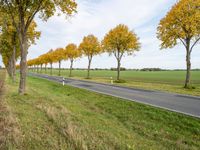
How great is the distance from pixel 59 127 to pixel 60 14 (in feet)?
30.5

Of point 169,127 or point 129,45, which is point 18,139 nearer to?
point 169,127

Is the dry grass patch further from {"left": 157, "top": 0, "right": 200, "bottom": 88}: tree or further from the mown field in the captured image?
{"left": 157, "top": 0, "right": 200, "bottom": 88}: tree

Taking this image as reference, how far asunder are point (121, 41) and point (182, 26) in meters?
11.8

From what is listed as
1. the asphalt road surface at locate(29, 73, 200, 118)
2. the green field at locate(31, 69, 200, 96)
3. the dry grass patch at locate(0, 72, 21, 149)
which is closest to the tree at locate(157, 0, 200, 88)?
the green field at locate(31, 69, 200, 96)

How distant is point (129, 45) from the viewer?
2889 cm

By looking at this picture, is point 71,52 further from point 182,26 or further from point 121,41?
point 182,26

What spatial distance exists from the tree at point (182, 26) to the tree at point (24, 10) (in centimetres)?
1255

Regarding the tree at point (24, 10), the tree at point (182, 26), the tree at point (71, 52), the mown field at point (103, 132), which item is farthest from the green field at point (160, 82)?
the tree at point (24, 10)

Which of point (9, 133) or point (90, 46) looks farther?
point (90, 46)

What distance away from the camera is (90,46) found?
128ft

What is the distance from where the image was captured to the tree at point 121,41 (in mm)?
28969

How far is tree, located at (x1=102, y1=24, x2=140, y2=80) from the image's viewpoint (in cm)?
2897

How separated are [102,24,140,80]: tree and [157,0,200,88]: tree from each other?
27.9 feet

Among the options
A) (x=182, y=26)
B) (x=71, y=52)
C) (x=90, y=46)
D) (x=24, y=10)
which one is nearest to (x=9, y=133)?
(x=24, y=10)
